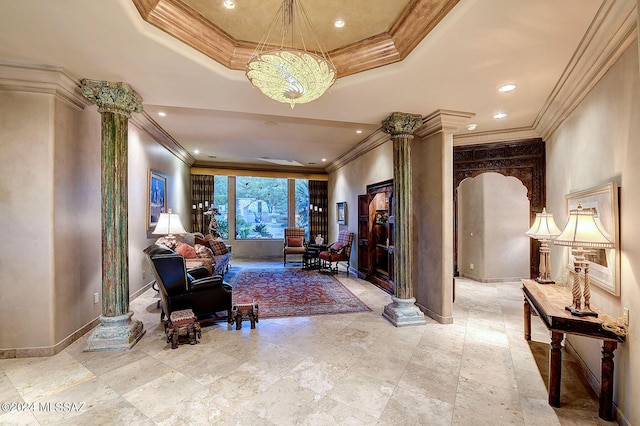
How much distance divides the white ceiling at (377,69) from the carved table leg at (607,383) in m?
2.30

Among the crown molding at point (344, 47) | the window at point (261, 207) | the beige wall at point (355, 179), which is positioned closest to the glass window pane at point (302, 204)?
the window at point (261, 207)

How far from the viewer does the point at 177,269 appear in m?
3.32

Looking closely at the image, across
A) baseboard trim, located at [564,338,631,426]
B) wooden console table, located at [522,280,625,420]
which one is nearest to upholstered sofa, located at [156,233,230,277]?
wooden console table, located at [522,280,625,420]

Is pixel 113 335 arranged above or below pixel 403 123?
below

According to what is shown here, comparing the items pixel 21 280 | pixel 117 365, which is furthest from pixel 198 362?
pixel 21 280

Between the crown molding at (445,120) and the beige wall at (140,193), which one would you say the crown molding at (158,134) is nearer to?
the beige wall at (140,193)

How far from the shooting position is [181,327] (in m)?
3.12

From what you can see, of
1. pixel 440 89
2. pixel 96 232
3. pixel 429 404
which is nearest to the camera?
pixel 429 404

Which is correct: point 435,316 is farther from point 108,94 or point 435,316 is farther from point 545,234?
point 108,94

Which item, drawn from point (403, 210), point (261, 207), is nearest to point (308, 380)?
point (403, 210)

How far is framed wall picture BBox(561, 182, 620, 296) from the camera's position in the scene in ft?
6.98

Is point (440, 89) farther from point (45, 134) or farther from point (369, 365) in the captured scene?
point (45, 134)

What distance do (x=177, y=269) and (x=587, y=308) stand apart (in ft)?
13.0

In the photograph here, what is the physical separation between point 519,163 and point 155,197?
6.84m
